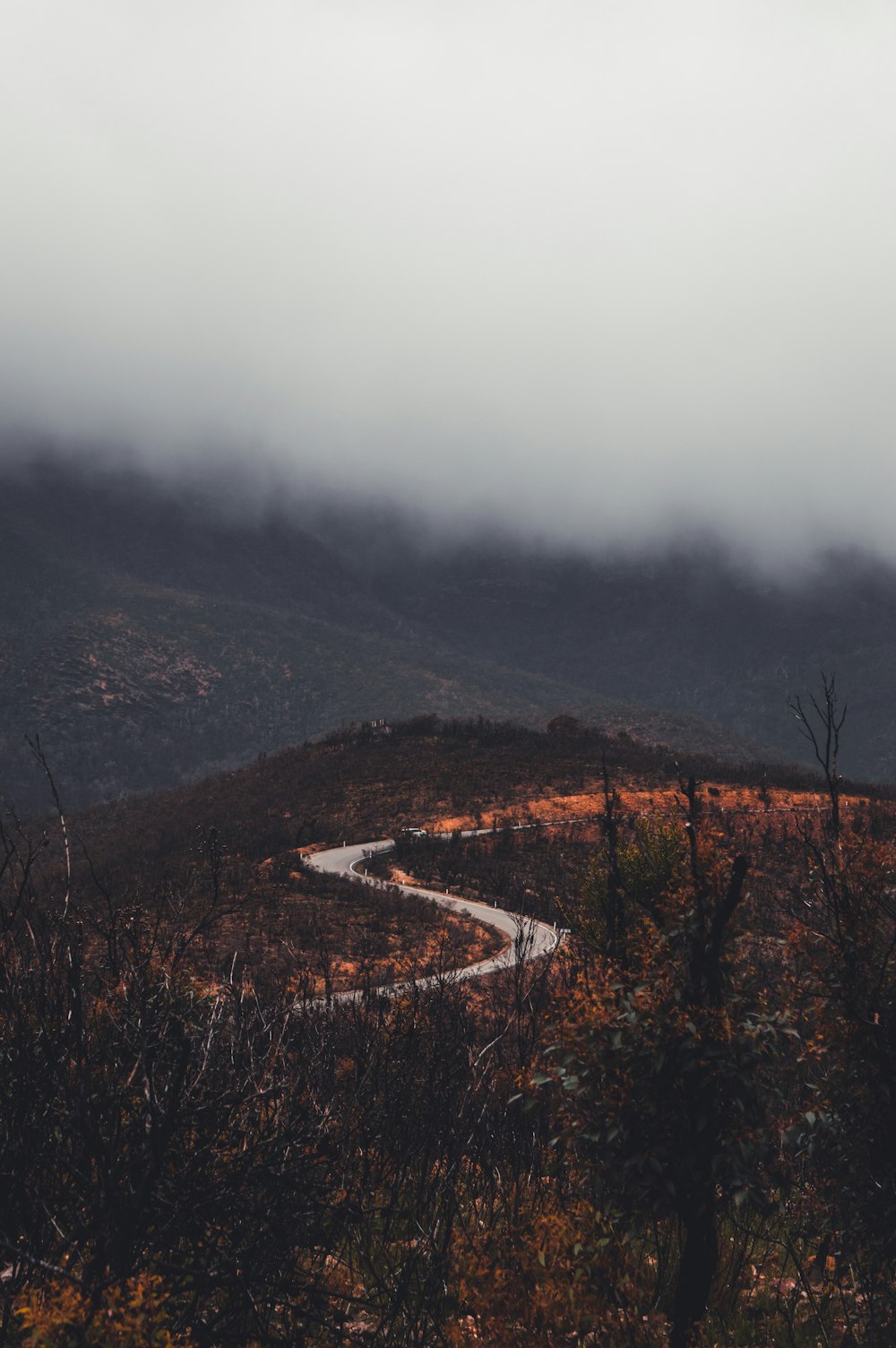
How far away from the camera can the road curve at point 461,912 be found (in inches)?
1101

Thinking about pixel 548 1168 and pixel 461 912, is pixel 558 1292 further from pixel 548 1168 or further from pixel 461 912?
pixel 461 912

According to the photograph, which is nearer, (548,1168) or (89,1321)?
(89,1321)

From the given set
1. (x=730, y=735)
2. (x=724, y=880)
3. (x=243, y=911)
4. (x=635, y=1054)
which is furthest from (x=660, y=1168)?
(x=730, y=735)

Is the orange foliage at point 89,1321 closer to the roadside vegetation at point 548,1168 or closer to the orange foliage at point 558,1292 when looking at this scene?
the roadside vegetation at point 548,1168

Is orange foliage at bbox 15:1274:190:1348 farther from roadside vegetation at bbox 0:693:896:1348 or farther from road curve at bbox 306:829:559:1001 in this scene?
road curve at bbox 306:829:559:1001

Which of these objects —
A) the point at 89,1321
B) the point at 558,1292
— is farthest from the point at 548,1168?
the point at 89,1321

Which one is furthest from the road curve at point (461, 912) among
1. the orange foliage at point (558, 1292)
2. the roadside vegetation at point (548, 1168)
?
the orange foliage at point (558, 1292)

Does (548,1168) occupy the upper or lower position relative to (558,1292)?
lower

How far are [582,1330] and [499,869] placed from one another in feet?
141

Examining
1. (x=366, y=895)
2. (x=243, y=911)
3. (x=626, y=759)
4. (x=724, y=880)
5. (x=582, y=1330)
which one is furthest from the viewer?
(x=626, y=759)

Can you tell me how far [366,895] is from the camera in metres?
40.2

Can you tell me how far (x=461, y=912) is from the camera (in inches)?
1570

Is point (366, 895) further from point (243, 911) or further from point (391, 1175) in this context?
point (391, 1175)

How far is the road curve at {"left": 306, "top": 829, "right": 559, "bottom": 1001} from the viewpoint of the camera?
27966 millimetres
